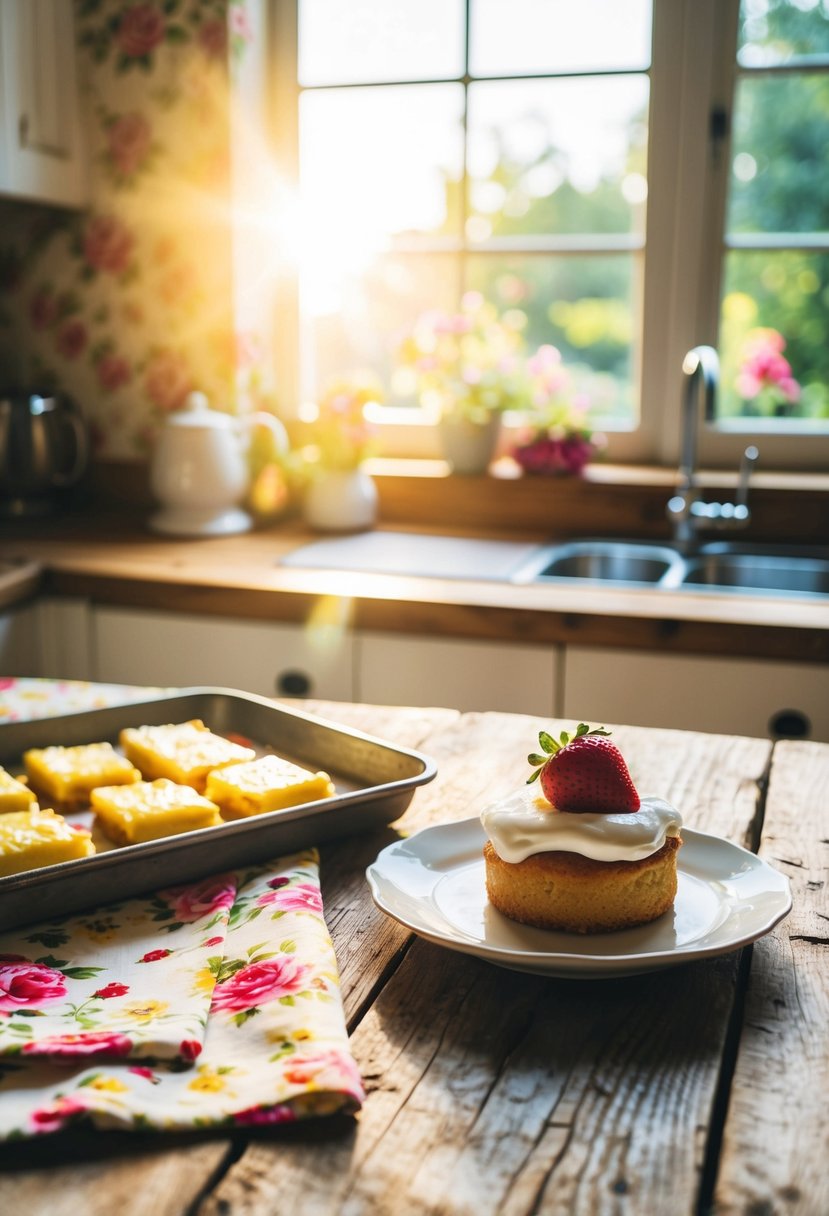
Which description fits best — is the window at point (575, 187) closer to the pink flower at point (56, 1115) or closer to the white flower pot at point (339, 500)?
the white flower pot at point (339, 500)

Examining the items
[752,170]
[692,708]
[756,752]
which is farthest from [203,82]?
[756,752]

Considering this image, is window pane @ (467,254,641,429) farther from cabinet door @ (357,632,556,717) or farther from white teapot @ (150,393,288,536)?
cabinet door @ (357,632,556,717)

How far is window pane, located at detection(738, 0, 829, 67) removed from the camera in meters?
2.36

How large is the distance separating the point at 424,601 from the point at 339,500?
620 mm

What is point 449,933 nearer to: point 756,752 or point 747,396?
point 756,752

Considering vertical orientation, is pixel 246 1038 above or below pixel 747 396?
below

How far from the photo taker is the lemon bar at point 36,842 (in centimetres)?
87

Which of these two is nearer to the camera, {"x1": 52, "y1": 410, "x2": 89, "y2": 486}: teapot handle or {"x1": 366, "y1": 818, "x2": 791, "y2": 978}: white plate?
{"x1": 366, "y1": 818, "x2": 791, "y2": 978}: white plate

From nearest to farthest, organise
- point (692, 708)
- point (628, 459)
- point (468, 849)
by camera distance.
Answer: point (468, 849), point (692, 708), point (628, 459)

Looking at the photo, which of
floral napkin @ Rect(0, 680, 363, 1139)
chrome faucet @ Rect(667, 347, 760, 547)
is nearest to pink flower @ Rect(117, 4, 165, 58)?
chrome faucet @ Rect(667, 347, 760, 547)

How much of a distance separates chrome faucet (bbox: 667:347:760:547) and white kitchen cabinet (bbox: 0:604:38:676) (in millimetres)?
1223

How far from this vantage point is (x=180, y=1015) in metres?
0.72

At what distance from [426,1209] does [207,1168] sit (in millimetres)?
112

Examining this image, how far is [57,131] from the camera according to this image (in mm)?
2545
